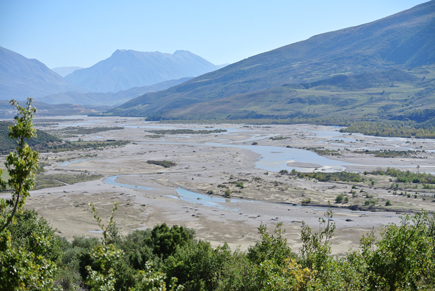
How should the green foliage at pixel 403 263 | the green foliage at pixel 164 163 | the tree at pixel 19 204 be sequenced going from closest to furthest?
the tree at pixel 19 204 → the green foliage at pixel 403 263 → the green foliage at pixel 164 163

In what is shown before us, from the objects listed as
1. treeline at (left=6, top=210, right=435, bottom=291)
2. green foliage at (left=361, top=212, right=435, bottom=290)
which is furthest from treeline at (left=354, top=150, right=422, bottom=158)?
green foliage at (left=361, top=212, right=435, bottom=290)

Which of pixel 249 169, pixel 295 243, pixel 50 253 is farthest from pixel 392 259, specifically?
pixel 249 169

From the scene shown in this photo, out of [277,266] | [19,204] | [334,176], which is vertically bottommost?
[334,176]

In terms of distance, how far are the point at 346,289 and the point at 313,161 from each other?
223 ft

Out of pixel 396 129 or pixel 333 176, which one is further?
pixel 396 129

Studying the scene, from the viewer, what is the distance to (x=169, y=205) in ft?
156

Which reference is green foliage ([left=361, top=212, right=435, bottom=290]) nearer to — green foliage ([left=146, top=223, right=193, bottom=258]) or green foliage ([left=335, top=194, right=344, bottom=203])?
green foliage ([left=146, top=223, right=193, bottom=258])

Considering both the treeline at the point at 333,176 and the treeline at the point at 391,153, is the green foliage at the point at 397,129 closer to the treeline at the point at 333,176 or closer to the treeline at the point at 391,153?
the treeline at the point at 391,153

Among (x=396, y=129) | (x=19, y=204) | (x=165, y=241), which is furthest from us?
(x=396, y=129)

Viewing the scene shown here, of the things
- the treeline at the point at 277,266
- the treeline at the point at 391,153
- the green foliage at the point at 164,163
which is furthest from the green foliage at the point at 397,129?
the treeline at the point at 277,266

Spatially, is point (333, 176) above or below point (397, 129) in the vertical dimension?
below

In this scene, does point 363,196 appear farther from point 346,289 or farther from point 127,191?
point 346,289

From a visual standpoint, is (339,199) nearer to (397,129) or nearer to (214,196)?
(214,196)

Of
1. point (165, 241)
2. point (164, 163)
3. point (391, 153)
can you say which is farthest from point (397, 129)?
point (165, 241)
